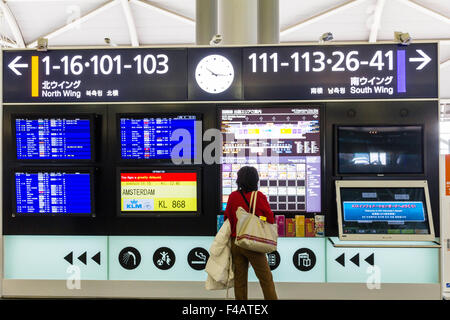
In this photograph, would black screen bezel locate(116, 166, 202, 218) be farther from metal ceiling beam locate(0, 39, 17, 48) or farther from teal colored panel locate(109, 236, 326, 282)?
metal ceiling beam locate(0, 39, 17, 48)

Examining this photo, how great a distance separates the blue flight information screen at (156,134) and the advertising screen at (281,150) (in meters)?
0.40

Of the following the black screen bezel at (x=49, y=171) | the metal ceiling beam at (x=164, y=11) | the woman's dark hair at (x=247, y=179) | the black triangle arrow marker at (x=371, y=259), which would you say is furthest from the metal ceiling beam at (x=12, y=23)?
the black triangle arrow marker at (x=371, y=259)

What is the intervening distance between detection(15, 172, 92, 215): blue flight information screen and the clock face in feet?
5.58

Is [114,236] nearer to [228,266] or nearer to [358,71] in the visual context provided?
[228,266]

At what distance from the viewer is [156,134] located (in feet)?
14.3

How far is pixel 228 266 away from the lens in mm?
3730

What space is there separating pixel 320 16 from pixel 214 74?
8265 millimetres

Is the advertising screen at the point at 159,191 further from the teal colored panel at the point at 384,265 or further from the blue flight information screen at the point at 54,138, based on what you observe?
the teal colored panel at the point at 384,265

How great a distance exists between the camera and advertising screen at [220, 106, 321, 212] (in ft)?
14.1

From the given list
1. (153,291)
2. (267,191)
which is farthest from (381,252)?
(153,291)

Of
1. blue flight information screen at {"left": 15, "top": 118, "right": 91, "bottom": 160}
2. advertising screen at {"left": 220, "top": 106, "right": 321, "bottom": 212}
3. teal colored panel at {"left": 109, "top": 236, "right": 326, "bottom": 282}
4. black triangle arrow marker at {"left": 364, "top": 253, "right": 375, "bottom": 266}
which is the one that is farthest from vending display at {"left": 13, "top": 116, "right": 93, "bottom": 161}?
black triangle arrow marker at {"left": 364, "top": 253, "right": 375, "bottom": 266}

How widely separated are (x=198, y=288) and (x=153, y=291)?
0.53 m

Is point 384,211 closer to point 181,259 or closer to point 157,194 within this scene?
point 181,259

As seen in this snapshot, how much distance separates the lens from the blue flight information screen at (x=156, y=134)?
4336mm
